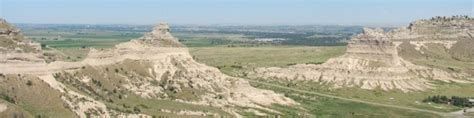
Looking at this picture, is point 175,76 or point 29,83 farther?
point 175,76

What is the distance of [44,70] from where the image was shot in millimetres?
103938

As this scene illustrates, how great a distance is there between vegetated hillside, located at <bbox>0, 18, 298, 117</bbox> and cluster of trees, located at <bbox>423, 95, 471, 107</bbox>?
3810 cm

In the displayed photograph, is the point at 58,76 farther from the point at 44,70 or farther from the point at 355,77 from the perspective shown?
the point at 355,77

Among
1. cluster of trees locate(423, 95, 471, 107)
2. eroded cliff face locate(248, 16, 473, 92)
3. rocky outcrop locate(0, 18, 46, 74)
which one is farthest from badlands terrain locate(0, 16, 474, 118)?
cluster of trees locate(423, 95, 471, 107)

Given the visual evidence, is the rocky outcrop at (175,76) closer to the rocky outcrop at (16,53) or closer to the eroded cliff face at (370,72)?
the rocky outcrop at (16,53)

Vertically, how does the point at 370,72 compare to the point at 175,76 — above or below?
below

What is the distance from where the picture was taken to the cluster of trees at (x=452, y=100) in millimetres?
150238

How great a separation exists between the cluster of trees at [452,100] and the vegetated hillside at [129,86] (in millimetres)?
38099

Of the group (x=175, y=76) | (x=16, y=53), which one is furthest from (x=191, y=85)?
(x=16, y=53)

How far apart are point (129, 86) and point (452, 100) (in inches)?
2901

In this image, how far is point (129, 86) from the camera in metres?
122

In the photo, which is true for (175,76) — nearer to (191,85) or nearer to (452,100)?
(191,85)

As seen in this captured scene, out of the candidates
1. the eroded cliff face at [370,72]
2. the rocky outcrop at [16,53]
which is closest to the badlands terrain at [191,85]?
the rocky outcrop at [16,53]

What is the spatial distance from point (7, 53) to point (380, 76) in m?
105
